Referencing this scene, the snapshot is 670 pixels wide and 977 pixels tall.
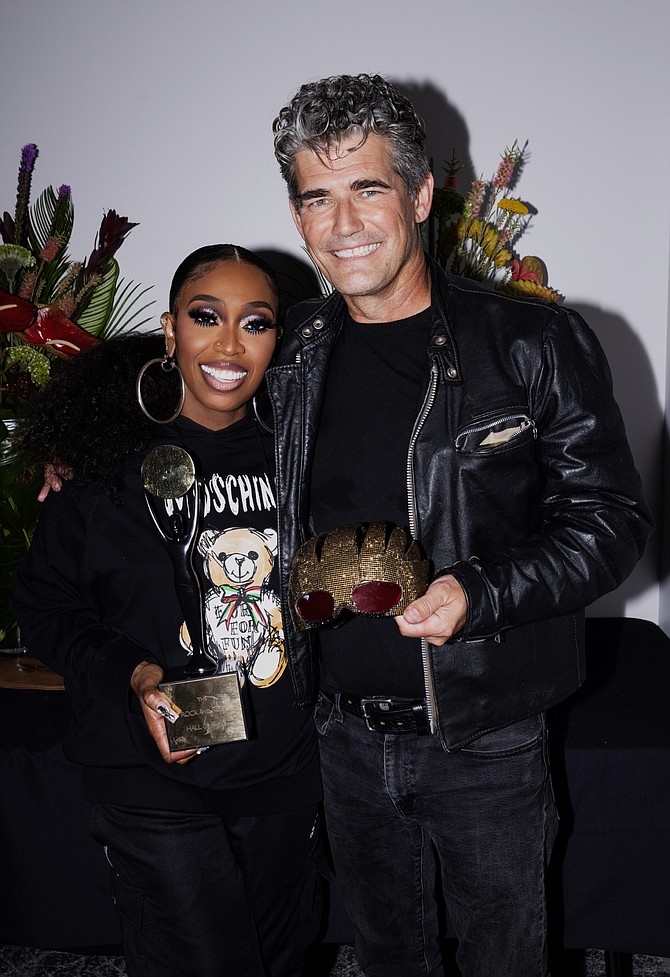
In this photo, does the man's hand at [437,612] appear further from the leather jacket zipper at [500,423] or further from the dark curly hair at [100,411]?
the dark curly hair at [100,411]

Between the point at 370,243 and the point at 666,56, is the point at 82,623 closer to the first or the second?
the point at 370,243

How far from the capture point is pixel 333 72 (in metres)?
3.32

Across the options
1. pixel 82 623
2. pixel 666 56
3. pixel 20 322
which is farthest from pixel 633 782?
pixel 666 56

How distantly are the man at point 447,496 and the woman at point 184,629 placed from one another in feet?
0.34

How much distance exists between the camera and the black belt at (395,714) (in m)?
1.75

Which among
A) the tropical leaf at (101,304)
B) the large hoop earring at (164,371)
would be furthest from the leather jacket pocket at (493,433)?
the tropical leaf at (101,304)

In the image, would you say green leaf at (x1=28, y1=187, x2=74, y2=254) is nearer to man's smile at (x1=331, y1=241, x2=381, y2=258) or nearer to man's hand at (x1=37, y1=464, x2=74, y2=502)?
man's hand at (x1=37, y1=464, x2=74, y2=502)

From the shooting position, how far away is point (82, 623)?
6.10 ft

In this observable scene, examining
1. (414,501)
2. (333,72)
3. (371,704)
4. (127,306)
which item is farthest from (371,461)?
(333,72)

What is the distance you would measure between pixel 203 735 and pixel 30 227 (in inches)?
94.5

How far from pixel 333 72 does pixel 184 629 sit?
2362 millimetres

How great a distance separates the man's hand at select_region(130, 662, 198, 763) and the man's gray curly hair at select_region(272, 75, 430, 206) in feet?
3.47

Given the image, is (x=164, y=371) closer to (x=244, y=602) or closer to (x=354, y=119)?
(x=244, y=602)

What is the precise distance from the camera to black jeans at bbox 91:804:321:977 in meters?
1.81
